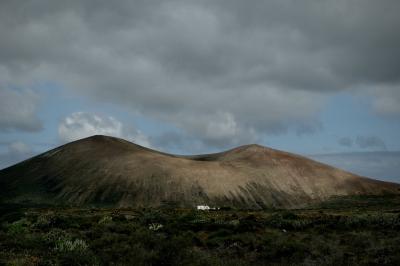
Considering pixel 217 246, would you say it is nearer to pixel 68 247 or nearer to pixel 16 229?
pixel 68 247

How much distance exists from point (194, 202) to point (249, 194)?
1439cm

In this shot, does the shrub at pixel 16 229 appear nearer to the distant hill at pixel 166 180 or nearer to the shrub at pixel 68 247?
the shrub at pixel 68 247

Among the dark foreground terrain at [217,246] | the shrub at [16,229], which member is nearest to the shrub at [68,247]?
the dark foreground terrain at [217,246]

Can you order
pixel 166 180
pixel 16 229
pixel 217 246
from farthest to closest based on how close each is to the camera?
pixel 166 180 < pixel 16 229 < pixel 217 246

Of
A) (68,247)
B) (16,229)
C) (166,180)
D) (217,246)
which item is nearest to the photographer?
(68,247)

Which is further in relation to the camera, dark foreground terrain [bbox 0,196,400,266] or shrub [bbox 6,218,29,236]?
shrub [bbox 6,218,29,236]

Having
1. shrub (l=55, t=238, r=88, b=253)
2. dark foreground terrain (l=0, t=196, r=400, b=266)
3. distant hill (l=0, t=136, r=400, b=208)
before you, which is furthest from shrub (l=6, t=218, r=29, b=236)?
distant hill (l=0, t=136, r=400, b=208)

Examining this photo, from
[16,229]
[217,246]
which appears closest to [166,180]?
[16,229]

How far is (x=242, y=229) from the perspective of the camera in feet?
107

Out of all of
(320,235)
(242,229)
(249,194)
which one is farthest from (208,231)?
(249,194)

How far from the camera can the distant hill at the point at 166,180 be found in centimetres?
10306

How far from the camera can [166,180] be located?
4240 inches

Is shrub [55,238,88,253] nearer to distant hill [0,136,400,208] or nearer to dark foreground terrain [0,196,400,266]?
dark foreground terrain [0,196,400,266]

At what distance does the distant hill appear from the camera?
103 meters
